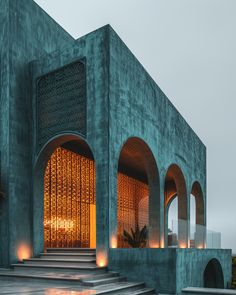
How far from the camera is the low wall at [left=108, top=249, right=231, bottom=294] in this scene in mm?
9898

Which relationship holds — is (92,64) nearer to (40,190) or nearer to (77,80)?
(77,80)

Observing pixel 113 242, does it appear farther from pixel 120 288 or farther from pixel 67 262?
pixel 120 288

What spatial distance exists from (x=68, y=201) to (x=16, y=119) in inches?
181

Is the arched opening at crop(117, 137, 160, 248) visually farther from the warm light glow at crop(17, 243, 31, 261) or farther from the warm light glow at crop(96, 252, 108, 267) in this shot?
the warm light glow at crop(17, 243, 31, 261)

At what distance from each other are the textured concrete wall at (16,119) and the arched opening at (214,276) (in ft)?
24.1

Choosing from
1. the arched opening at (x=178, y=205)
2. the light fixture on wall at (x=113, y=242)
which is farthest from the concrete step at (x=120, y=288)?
the arched opening at (x=178, y=205)

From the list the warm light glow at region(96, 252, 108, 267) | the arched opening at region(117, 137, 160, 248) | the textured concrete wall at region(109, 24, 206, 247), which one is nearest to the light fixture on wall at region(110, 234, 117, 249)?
the textured concrete wall at region(109, 24, 206, 247)

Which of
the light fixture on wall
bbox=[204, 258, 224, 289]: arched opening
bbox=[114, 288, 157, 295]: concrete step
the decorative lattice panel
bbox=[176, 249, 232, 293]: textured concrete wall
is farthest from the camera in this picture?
bbox=[204, 258, 224, 289]: arched opening

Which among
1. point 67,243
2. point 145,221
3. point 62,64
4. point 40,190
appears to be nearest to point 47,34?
point 62,64

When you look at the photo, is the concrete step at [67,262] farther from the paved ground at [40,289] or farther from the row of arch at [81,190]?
the row of arch at [81,190]

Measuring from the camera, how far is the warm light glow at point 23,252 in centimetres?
1277

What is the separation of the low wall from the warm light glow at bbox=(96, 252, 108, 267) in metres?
0.15

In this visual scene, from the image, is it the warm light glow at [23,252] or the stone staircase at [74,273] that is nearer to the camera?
the stone staircase at [74,273]

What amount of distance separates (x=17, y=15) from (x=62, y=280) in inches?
368
